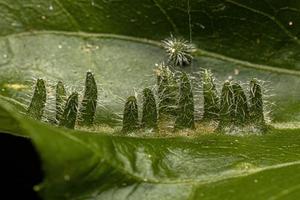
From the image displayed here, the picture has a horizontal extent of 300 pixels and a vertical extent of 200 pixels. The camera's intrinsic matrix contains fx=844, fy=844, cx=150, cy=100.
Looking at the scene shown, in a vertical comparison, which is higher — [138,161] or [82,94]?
[82,94]

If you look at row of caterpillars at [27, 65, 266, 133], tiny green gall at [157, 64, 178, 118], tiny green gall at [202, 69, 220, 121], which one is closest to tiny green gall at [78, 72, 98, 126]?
row of caterpillars at [27, 65, 266, 133]

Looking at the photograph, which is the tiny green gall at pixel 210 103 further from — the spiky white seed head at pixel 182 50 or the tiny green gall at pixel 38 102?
the tiny green gall at pixel 38 102

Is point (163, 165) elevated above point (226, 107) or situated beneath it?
situated beneath

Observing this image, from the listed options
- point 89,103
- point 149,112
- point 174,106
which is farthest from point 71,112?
point 174,106

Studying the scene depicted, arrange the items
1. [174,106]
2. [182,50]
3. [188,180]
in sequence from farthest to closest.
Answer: [182,50] < [174,106] < [188,180]

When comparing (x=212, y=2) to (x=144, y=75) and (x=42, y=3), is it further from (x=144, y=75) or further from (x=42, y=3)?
(x=42, y=3)

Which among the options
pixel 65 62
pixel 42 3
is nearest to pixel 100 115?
pixel 65 62

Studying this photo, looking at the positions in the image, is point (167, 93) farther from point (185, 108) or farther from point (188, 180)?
point (188, 180)
